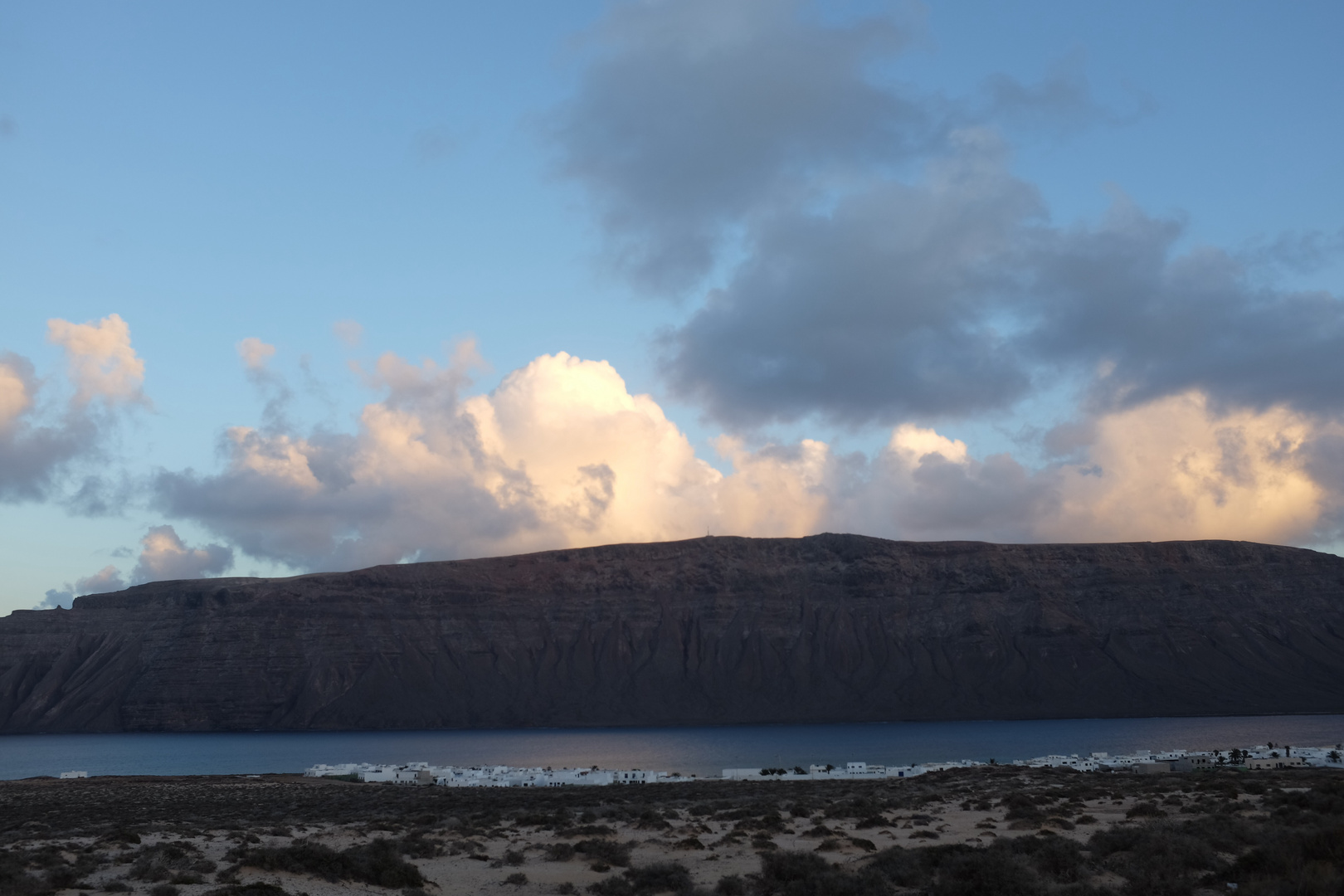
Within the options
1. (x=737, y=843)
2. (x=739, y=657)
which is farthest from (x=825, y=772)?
(x=739, y=657)

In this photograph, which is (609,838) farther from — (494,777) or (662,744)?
(662,744)

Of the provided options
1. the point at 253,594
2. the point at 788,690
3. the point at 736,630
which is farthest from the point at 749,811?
the point at 253,594

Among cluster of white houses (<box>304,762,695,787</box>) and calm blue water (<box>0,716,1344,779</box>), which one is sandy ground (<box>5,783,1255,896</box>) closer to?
cluster of white houses (<box>304,762,695,787</box>)

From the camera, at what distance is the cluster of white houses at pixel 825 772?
63562 mm

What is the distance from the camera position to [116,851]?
28.5m

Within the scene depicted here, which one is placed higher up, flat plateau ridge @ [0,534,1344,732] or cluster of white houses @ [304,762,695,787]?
flat plateau ridge @ [0,534,1344,732]

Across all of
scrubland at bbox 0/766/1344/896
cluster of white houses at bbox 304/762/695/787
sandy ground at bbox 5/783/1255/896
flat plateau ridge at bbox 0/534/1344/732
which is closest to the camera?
scrubland at bbox 0/766/1344/896

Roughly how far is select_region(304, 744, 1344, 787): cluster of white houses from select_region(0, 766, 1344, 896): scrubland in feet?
51.5

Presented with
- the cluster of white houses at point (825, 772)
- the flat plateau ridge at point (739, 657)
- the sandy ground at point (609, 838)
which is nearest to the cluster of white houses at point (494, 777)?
the cluster of white houses at point (825, 772)

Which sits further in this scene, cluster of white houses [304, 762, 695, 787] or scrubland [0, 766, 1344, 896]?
cluster of white houses [304, 762, 695, 787]

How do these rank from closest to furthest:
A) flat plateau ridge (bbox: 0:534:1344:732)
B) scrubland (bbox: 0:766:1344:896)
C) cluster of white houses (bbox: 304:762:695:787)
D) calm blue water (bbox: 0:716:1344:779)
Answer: scrubland (bbox: 0:766:1344:896)
cluster of white houses (bbox: 304:762:695:787)
calm blue water (bbox: 0:716:1344:779)
flat plateau ridge (bbox: 0:534:1344:732)

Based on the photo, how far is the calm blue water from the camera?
98062mm

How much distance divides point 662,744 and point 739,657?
212 feet

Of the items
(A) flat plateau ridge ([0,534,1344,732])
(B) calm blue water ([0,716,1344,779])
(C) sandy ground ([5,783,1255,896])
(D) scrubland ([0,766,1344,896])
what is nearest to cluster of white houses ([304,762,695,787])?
(B) calm blue water ([0,716,1344,779])
